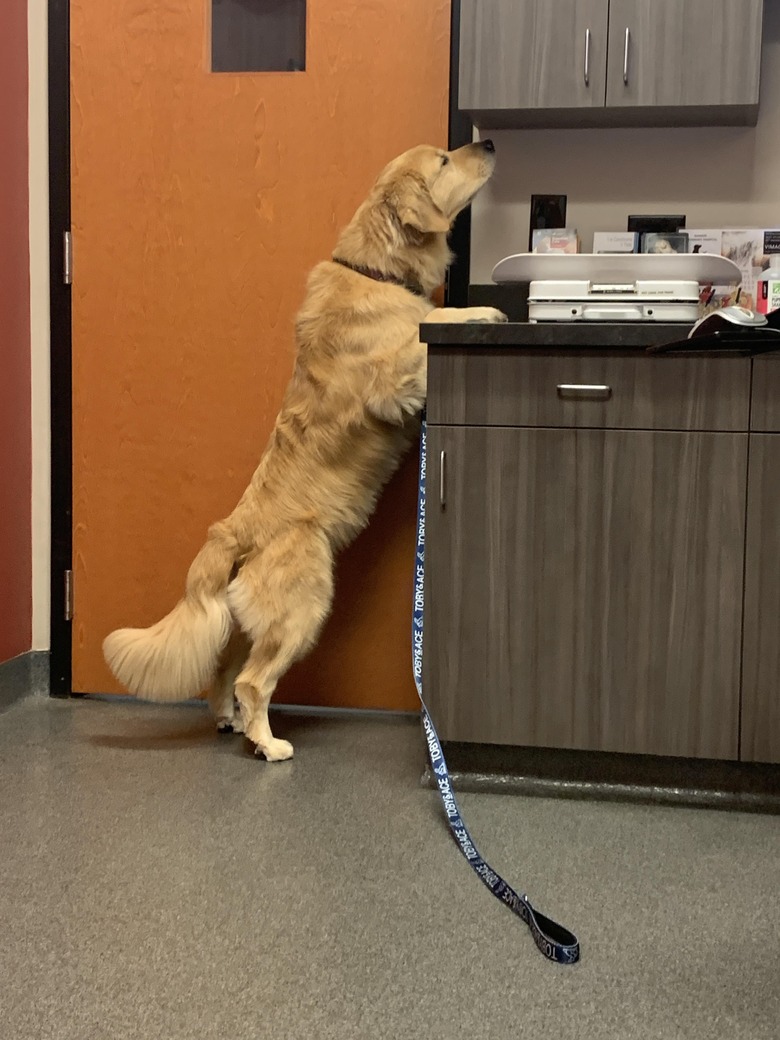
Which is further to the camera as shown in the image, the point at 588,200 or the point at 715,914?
the point at 588,200

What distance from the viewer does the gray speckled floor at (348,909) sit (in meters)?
1.30

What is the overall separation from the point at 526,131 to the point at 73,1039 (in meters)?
2.30

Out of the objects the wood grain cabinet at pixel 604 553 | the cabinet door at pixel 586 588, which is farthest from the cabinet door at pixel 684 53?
the cabinet door at pixel 586 588

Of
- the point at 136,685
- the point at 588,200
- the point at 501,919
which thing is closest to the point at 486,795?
the point at 501,919

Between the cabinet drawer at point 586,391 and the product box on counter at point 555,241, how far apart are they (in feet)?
2.03

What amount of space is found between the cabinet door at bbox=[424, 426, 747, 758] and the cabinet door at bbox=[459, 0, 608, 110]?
2.80 feet

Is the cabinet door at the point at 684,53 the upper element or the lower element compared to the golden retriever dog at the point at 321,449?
upper

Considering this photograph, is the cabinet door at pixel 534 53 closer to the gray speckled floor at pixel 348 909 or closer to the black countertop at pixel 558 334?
the black countertop at pixel 558 334

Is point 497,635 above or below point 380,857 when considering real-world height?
above

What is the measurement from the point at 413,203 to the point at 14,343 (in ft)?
4.02

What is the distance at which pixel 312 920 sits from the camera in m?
1.55

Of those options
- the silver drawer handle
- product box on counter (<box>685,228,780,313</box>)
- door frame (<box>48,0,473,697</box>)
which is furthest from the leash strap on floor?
product box on counter (<box>685,228,780,313</box>)

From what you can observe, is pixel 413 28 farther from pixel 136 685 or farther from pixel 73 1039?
pixel 73 1039

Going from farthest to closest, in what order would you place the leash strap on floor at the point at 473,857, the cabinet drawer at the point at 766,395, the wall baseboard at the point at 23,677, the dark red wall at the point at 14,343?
the wall baseboard at the point at 23,677 → the dark red wall at the point at 14,343 → the cabinet drawer at the point at 766,395 → the leash strap on floor at the point at 473,857
